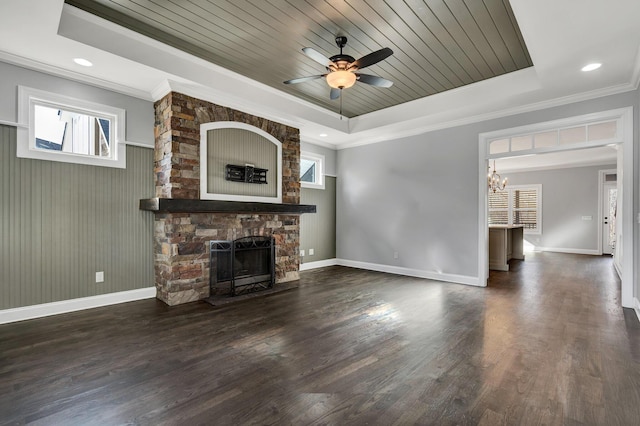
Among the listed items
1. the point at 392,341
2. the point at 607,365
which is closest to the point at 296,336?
the point at 392,341

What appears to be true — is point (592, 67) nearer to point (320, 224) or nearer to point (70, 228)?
point (320, 224)

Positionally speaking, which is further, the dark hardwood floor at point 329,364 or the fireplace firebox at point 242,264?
→ the fireplace firebox at point 242,264

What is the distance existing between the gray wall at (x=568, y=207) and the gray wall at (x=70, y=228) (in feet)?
36.9

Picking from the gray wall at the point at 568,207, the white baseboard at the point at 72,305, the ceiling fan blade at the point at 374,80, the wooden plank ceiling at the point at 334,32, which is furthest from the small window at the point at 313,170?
the gray wall at the point at 568,207

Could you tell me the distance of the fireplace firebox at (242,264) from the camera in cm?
444

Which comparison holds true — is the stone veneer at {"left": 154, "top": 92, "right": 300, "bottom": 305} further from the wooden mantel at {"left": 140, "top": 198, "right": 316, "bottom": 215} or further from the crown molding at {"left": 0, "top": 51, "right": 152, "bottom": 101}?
the crown molding at {"left": 0, "top": 51, "right": 152, "bottom": 101}

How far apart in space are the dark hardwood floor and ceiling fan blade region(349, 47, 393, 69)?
270 centimetres

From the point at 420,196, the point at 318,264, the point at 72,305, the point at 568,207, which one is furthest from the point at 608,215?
the point at 72,305

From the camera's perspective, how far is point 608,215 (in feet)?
29.2

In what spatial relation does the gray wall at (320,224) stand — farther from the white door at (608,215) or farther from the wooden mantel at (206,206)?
the white door at (608,215)

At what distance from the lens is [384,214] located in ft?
20.9

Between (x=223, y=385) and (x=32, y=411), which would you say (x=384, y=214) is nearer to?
(x=223, y=385)

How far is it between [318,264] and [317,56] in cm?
466

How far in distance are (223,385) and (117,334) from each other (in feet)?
5.31
